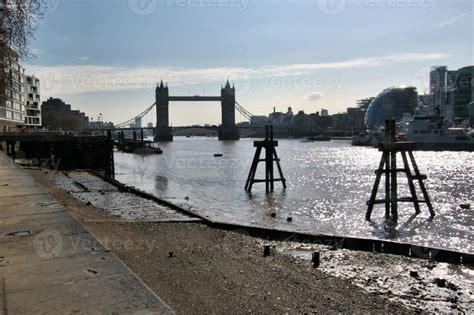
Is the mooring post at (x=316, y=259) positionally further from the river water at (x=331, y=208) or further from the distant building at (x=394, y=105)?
the distant building at (x=394, y=105)

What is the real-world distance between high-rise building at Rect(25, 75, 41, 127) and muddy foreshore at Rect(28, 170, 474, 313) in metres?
131

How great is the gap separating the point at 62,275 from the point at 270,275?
509 centimetres

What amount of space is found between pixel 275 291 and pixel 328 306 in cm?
102

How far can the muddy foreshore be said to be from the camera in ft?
24.8

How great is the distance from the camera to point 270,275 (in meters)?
9.33

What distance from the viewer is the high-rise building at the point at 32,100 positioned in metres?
133

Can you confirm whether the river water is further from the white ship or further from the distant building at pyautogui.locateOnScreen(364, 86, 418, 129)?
the distant building at pyautogui.locateOnScreen(364, 86, 418, 129)

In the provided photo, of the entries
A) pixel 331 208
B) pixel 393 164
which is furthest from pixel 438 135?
pixel 393 164

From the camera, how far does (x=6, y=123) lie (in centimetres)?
9319

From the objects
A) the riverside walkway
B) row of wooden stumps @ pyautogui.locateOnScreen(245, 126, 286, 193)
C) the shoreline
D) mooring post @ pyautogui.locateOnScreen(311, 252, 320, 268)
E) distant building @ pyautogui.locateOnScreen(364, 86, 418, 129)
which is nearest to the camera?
the riverside walkway

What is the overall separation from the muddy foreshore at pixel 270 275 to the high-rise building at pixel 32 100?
13113 centimetres

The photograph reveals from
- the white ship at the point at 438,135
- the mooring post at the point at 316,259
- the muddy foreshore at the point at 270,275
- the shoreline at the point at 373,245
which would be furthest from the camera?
the white ship at the point at 438,135

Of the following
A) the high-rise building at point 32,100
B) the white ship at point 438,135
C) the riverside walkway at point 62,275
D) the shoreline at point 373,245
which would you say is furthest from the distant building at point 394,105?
the riverside walkway at point 62,275

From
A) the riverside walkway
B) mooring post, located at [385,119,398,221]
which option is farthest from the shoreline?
mooring post, located at [385,119,398,221]
